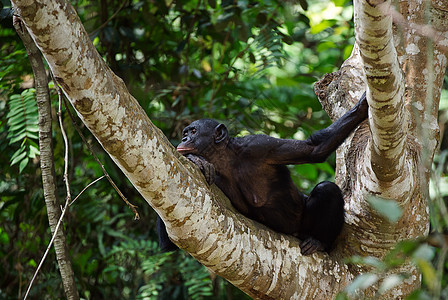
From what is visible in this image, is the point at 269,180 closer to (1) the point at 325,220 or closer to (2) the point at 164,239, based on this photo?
(1) the point at 325,220

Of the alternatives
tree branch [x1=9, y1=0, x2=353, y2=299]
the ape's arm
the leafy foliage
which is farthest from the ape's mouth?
the leafy foliage

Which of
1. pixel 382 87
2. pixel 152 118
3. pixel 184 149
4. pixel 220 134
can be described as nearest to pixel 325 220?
pixel 220 134

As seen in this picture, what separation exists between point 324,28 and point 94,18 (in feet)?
9.75

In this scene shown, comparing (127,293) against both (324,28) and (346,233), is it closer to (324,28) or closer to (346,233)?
(346,233)

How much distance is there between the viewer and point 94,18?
4953 mm

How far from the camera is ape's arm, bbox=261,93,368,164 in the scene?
305 cm

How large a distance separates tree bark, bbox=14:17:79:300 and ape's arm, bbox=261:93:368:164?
1423 millimetres

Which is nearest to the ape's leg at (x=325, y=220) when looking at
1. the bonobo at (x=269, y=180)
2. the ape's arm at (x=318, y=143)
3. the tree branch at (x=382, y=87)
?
the bonobo at (x=269, y=180)

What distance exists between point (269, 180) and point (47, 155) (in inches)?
60.3

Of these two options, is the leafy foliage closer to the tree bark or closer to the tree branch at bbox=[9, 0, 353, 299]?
the tree bark

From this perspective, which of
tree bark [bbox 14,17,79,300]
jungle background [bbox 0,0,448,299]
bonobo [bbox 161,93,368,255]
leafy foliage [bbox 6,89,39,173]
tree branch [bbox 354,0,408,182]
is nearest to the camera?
tree branch [bbox 354,0,408,182]

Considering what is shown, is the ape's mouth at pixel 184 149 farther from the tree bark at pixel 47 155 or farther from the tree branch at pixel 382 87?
the tree branch at pixel 382 87

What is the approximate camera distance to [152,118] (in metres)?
4.94

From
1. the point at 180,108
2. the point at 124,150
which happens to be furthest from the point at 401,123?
the point at 180,108
